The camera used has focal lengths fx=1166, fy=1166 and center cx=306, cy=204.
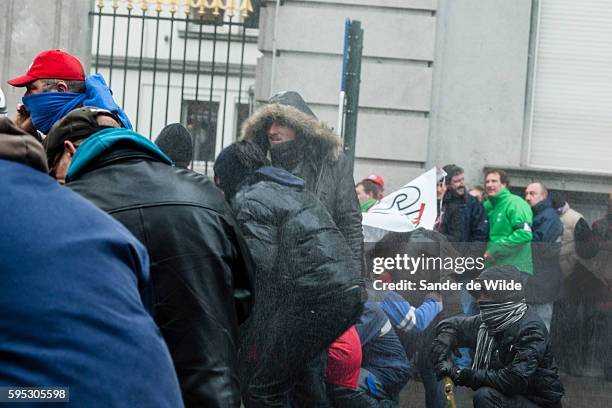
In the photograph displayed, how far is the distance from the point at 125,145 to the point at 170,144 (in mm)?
3677

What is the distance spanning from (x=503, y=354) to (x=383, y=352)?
0.60m

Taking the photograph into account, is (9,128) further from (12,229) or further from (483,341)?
(483,341)

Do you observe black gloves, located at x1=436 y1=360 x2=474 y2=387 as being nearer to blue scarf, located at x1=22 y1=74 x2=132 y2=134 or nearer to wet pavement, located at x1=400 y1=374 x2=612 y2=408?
wet pavement, located at x1=400 y1=374 x2=612 y2=408

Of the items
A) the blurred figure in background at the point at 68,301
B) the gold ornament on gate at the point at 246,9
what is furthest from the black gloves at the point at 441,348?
the gold ornament on gate at the point at 246,9

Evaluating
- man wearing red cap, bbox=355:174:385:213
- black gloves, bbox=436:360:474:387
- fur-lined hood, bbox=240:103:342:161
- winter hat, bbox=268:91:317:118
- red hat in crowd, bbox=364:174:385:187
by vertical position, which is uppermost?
winter hat, bbox=268:91:317:118

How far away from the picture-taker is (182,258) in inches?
126

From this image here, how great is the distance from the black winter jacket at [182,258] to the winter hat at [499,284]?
9.32 ft

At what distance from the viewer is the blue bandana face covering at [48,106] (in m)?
4.90

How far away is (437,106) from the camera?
37.6ft

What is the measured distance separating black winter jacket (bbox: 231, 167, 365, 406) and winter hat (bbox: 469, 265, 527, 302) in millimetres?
785

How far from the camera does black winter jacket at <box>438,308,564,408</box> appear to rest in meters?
5.78

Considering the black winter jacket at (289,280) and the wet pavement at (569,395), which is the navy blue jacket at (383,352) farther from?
the black winter jacket at (289,280)

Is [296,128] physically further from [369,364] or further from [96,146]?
[96,146]

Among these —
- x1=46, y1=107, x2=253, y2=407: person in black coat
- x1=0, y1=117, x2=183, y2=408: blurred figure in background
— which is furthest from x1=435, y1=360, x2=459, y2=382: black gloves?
x1=0, y1=117, x2=183, y2=408: blurred figure in background
